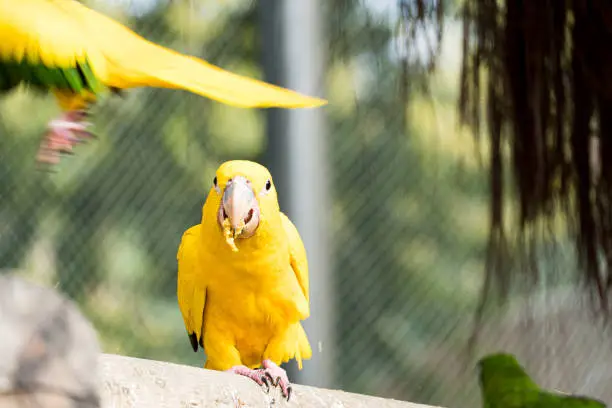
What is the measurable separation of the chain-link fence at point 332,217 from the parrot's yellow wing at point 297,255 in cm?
5

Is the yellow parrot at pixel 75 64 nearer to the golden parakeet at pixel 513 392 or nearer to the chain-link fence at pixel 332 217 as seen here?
the chain-link fence at pixel 332 217

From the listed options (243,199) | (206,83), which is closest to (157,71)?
(206,83)

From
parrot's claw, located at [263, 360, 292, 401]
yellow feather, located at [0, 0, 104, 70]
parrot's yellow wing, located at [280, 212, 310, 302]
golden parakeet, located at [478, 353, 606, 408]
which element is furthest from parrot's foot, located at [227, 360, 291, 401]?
yellow feather, located at [0, 0, 104, 70]

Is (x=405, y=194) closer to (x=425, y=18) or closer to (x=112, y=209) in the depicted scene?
(x=112, y=209)

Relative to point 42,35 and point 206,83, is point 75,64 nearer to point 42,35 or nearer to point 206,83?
point 42,35

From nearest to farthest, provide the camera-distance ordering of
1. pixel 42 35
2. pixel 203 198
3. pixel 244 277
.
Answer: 1. pixel 42 35
2. pixel 244 277
3. pixel 203 198

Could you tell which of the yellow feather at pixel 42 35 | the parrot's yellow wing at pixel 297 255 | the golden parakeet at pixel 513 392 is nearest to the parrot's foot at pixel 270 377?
the parrot's yellow wing at pixel 297 255

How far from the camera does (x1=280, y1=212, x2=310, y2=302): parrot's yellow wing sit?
99cm

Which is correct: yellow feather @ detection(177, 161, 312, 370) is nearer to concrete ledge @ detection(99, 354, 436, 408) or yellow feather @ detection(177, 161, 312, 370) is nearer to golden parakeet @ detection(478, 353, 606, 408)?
concrete ledge @ detection(99, 354, 436, 408)

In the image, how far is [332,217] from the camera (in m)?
1.03

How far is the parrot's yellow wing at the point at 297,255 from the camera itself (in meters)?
0.99

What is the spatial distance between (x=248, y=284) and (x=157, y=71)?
12.8 inches

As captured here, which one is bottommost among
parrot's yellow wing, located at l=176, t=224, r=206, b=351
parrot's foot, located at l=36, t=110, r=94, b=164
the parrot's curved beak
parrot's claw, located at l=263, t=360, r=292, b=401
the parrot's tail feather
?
parrot's claw, located at l=263, t=360, r=292, b=401

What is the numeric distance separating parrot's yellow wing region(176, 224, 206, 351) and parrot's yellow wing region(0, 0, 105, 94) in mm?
328
